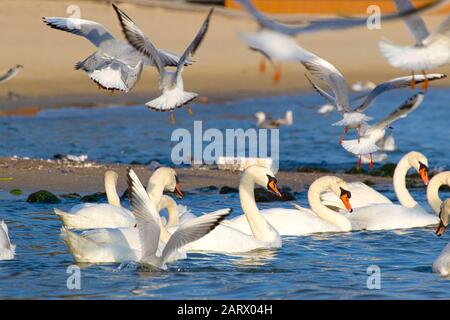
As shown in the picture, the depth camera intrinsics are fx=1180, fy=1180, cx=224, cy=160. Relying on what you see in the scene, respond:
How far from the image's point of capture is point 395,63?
9492 mm

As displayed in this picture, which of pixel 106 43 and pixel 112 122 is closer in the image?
pixel 106 43

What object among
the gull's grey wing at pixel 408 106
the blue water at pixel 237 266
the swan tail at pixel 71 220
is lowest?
the blue water at pixel 237 266

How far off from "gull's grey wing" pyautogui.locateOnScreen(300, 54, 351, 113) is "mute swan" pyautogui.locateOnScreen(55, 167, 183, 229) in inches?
68.5

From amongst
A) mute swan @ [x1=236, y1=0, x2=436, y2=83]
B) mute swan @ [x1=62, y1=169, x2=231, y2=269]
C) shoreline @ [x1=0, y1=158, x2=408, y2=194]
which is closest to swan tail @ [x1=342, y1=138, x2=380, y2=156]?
shoreline @ [x1=0, y1=158, x2=408, y2=194]

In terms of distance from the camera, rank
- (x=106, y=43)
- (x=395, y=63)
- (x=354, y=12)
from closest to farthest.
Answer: (x=395, y=63)
(x=106, y=43)
(x=354, y=12)

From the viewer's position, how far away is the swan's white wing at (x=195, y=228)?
8648 millimetres

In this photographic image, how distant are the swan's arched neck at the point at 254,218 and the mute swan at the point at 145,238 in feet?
3.83

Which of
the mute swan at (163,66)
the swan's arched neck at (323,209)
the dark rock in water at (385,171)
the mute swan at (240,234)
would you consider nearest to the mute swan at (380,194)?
the swan's arched neck at (323,209)

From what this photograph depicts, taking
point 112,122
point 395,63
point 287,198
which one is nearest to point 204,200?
point 287,198

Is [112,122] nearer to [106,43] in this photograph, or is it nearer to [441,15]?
[106,43]

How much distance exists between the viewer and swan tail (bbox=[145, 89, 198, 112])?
443 inches

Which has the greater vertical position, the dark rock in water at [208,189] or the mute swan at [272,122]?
the mute swan at [272,122]

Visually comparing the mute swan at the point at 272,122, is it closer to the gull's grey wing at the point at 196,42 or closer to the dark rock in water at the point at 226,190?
the dark rock in water at the point at 226,190
